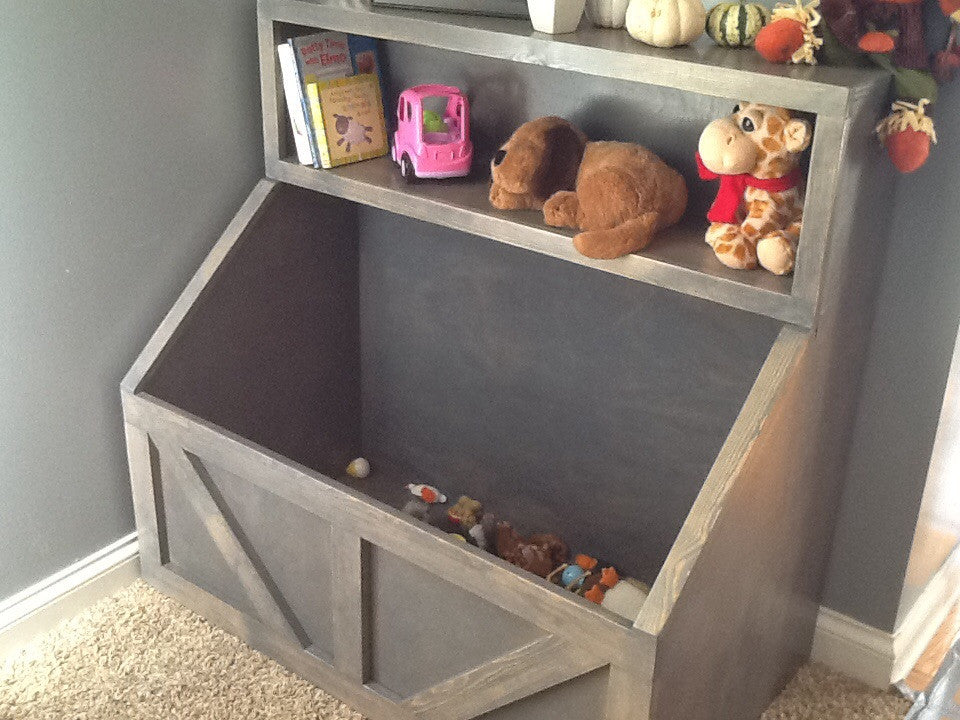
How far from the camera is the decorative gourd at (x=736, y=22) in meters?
1.40

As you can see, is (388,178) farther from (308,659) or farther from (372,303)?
(308,659)

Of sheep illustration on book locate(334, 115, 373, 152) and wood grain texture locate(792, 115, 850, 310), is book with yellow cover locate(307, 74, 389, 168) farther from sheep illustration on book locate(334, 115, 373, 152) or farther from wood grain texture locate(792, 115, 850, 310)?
wood grain texture locate(792, 115, 850, 310)

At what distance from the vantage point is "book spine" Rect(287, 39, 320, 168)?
1753 mm

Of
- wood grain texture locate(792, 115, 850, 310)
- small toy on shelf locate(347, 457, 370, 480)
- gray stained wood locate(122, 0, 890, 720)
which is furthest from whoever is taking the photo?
small toy on shelf locate(347, 457, 370, 480)

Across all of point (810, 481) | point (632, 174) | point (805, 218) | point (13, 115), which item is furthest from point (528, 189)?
point (13, 115)

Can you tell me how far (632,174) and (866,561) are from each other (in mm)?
783

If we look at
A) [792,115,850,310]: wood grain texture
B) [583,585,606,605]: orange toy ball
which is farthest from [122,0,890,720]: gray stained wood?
[583,585,606,605]: orange toy ball

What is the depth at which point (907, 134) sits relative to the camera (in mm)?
1303

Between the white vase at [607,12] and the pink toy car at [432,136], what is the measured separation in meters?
0.30

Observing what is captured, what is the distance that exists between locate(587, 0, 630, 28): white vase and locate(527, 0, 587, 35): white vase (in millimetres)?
34

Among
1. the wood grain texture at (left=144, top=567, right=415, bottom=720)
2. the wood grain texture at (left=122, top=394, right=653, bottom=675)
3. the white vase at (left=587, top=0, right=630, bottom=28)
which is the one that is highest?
the white vase at (left=587, top=0, right=630, bottom=28)

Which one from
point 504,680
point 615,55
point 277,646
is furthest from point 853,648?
point 615,55

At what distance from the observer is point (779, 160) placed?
1400 millimetres

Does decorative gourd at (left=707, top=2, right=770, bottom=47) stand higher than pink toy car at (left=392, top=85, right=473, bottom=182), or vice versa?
decorative gourd at (left=707, top=2, right=770, bottom=47)
